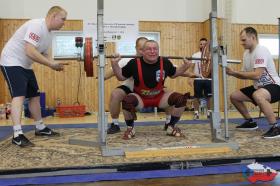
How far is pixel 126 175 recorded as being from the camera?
2.31 metres

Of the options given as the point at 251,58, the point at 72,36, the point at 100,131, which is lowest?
the point at 100,131

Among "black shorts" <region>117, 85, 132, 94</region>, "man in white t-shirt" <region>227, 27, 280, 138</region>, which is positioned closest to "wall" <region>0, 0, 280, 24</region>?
"man in white t-shirt" <region>227, 27, 280, 138</region>

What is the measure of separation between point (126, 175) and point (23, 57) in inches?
67.3

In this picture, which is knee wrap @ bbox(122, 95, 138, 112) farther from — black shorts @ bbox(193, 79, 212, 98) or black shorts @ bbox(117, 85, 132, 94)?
black shorts @ bbox(193, 79, 212, 98)

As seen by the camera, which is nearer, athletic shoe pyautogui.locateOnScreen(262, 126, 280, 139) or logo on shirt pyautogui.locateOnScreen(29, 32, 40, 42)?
logo on shirt pyautogui.locateOnScreen(29, 32, 40, 42)

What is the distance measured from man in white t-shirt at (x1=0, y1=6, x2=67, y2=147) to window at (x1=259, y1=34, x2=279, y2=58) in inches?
258

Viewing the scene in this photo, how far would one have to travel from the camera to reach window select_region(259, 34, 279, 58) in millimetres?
8680

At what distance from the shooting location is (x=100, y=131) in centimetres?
290

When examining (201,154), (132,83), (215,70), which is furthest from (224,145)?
(132,83)

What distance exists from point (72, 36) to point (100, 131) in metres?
5.86

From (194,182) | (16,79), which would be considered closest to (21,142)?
(16,79)

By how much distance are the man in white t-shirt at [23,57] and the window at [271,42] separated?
258 inches

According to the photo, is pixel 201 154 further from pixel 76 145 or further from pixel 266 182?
pixel 76 145

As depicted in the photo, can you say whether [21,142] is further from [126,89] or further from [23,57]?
[126,89]
